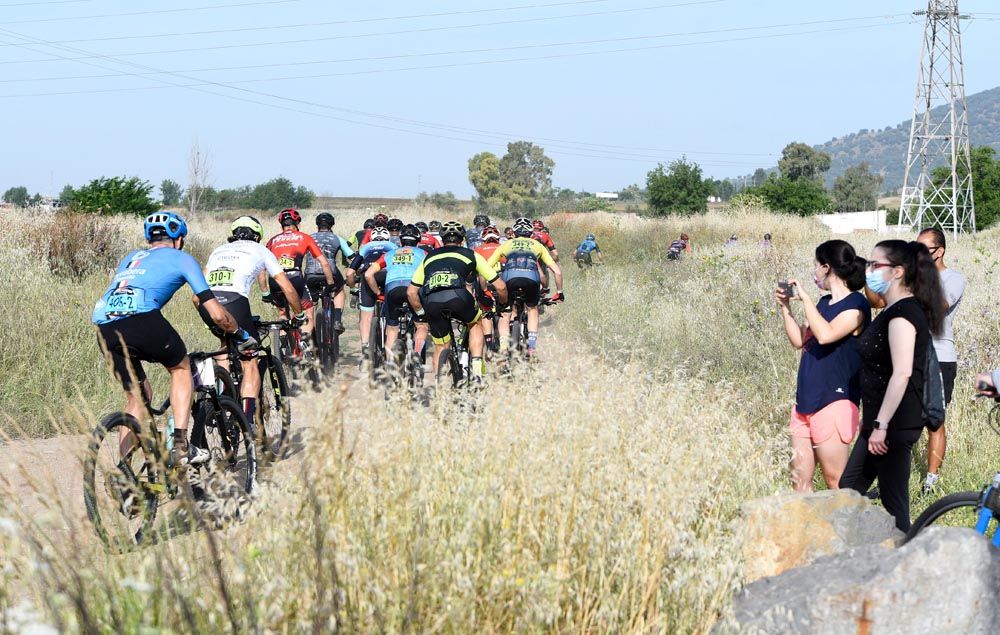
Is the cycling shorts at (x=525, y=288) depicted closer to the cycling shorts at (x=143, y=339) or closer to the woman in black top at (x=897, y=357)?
the cycling shorts at (x=143, y=339)

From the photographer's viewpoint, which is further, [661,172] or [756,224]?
[661,172]

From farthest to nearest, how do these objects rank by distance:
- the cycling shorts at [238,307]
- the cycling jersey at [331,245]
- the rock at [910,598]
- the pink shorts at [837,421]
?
the cycling jersey at [331,245] → the cycling shorts at [238,307] → the pink shorts at [837,421] → the rock at [910,598]

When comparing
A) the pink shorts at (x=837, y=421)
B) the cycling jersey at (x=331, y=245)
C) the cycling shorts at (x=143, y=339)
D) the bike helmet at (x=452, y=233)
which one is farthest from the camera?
the cycling jersey at (x=331, y=245)

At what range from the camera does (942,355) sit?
257 inches

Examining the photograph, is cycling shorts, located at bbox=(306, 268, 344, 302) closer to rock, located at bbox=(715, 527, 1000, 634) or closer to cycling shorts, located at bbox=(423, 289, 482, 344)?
cycling shorts, located at bbox=(423, 289, 482, 344)

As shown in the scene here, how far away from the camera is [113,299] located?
5.70 meters

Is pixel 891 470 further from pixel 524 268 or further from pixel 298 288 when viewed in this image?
pixel 298 288

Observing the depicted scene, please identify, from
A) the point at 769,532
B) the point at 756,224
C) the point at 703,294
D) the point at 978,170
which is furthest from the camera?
the point at 978,170

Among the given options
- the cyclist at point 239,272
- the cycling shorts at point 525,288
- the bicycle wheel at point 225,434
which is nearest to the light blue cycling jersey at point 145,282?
the bicycle wheel at point 225,434

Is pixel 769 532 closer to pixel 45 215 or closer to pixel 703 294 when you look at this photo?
pixel 703 294

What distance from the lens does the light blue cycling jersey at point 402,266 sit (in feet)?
36.6

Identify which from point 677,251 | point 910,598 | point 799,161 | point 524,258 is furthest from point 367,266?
point 799,161

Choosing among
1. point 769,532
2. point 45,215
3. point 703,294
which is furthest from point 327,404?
point 45,215

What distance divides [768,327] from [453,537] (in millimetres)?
7792
